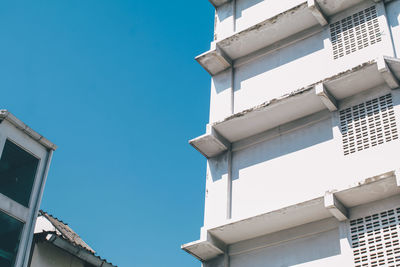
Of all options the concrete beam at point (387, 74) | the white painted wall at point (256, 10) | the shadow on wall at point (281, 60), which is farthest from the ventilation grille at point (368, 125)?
the white painted wall at point (256, 10)

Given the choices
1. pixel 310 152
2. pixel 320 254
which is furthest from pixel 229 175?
pixel 320 254

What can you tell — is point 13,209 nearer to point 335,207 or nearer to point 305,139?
point 305,139

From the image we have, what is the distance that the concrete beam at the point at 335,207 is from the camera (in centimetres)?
1473

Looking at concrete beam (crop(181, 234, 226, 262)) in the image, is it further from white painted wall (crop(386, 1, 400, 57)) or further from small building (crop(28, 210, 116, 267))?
white painted wall (crop(386, 1, 400, 57))

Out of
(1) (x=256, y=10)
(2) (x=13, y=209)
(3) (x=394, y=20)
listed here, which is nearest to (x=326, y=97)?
(3) (x=394, y=20)

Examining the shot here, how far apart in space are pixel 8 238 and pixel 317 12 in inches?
425

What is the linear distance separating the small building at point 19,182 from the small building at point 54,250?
→ 1.70 feet

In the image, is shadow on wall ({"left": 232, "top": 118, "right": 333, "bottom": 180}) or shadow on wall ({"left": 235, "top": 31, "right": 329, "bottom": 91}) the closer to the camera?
shadow on wall ({"left": 232, "top": 118, "right": 333, "bottom": 180})

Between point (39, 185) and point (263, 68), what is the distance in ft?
25.4

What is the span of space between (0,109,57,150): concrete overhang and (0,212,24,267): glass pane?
255 centimetres

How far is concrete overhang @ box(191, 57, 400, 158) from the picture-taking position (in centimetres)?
1600

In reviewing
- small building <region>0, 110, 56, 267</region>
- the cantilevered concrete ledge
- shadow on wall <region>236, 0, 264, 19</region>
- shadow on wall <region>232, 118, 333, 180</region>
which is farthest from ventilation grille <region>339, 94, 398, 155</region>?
small building <region>0, 110, 56, 267</region>

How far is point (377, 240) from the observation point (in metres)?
14.1

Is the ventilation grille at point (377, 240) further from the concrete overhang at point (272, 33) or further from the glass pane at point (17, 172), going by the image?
the glass pane at point (17, 172)
